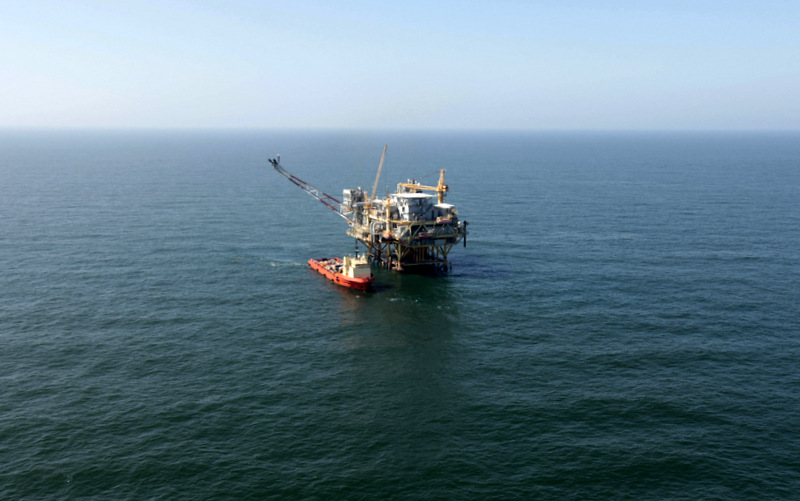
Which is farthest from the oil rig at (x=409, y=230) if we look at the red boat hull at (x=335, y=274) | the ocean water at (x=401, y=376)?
the red boat hull at (x=335, y=274)

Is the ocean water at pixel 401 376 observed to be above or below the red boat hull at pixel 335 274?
below

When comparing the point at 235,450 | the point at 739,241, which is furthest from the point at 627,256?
the point at 235,450

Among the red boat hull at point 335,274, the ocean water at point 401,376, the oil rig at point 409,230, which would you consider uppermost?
the oil rig at point 409,230

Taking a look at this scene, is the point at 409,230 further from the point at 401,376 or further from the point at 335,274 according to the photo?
the point at 401,376

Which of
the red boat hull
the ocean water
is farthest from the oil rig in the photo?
the red boat hull

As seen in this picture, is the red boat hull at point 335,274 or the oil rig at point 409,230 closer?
the red boat hull at point 335,274

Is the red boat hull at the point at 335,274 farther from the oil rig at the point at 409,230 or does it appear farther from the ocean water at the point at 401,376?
the oil rig at the point at 409,230

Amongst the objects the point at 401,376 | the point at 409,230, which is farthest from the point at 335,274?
the point at 401,376
